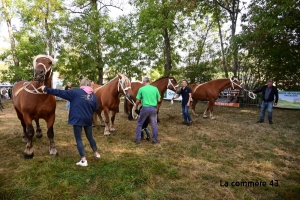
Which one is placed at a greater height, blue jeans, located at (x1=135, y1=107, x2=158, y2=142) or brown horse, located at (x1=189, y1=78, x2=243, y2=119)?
brown horse, located at (x1=189, y1=78, x2=243, y2=119)

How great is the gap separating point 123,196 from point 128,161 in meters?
1.25

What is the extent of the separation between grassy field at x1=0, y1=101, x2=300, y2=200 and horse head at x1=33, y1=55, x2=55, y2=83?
70.7 inches

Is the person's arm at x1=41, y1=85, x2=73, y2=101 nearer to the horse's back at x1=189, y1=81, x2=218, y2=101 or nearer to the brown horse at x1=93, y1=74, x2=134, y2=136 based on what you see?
the brown horse at x1=93, y1=74, x2=134, y2=136

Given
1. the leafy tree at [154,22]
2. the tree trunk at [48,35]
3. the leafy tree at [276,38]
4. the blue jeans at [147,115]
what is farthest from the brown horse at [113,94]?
the tree trunk at [48,35]

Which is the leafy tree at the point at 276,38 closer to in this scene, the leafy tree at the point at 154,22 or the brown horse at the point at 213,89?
the brown horse at the point at 213,89

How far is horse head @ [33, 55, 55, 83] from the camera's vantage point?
387 centimetres

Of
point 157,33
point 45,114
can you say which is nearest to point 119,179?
point 45,114

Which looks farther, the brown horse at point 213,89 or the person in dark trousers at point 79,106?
the brown horse at point 213,89

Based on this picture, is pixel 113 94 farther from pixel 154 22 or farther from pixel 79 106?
pixel 154 22

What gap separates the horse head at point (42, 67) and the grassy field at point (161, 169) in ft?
5.89

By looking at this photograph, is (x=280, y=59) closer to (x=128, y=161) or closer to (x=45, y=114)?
(x=128, y=161)

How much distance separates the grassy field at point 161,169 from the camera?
125 inches

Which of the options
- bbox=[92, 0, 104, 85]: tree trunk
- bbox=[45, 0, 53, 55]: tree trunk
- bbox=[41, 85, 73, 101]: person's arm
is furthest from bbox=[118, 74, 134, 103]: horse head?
bbox=[45, 0, 53, 55]: tree trunk

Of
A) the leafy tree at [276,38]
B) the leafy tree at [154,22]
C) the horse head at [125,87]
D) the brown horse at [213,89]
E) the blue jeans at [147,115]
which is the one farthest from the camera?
the leafy tree at [154,22]
